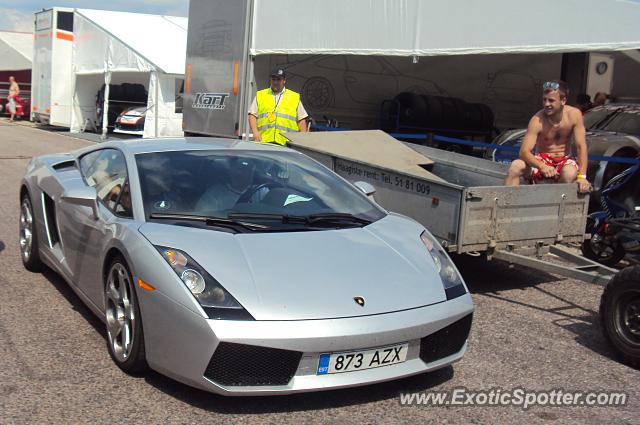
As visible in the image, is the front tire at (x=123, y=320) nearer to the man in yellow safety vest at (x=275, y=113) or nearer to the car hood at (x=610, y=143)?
the man in yellow safety vest at (x=275, y=113)

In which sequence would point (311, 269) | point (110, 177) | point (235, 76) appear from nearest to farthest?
point (311, 269), point (110, 177), point (235, 76)

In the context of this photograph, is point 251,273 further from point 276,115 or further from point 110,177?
point 276,115

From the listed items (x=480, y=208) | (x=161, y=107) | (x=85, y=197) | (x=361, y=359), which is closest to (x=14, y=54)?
(x=161, y=107)

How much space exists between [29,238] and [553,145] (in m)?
4.61

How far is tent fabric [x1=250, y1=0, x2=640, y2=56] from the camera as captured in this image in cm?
710

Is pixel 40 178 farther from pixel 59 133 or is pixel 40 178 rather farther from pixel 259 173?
pixel 59 133

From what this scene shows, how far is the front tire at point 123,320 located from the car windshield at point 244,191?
1.20ft

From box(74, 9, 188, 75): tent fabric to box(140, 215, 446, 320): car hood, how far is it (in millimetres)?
16174

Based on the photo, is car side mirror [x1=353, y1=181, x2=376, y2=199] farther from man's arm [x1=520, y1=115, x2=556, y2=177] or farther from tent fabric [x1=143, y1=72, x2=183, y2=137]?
tent fabric [x1=143, y1=72, x2=183, y2=137]

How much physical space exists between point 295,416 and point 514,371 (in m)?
1.45

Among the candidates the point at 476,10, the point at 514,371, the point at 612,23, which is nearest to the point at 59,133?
the point at 476,10

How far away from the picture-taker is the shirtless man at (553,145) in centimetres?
630

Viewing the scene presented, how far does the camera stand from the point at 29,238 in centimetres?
584

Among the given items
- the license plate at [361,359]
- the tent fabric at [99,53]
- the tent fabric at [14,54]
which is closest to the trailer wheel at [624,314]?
the license plate at [361,359]
